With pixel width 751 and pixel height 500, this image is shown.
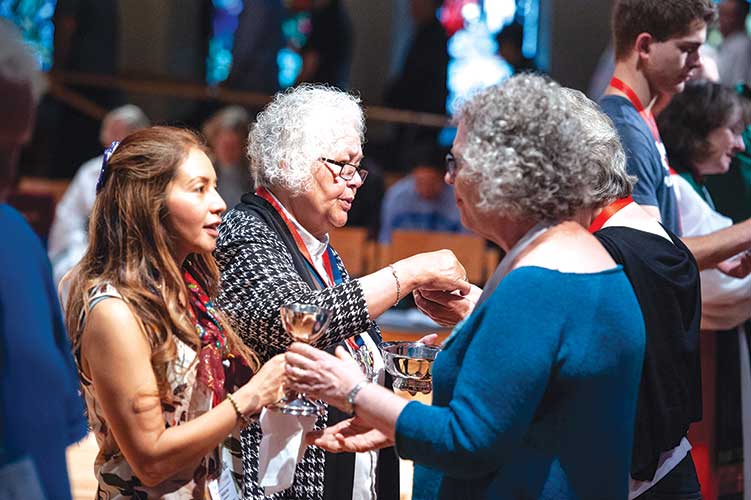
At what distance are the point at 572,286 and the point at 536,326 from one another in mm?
105

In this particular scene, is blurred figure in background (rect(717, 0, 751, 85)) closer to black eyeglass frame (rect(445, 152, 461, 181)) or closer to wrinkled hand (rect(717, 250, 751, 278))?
wrinkled hand (rect(717, 250, 751, 278))

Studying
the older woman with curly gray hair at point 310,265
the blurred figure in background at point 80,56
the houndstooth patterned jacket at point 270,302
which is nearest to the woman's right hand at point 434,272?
the older woman with curly gray hair at point 310,265

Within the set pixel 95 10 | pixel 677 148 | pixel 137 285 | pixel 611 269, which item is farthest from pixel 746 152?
pixel 95 10

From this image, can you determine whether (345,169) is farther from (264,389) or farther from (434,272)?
(264,389)

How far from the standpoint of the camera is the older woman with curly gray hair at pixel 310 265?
2473mm

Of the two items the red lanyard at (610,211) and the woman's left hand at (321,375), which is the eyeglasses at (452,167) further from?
the red lanyard at (610,211)

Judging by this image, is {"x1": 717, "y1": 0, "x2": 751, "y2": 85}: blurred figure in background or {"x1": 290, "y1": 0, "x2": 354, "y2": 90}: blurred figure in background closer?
{"x1": 717, "y1": 0, "x2": 751, "y2": 85}: blurred figure in background

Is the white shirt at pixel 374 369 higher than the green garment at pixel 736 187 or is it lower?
lower

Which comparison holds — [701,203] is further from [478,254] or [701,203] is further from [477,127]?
[478,254]

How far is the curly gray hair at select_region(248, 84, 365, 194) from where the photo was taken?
270 cm

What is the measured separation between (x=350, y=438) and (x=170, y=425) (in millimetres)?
378

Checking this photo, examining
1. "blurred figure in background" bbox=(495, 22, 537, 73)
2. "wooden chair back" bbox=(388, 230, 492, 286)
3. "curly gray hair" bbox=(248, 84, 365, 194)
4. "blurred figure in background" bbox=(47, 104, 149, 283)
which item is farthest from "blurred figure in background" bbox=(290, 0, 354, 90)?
"curly gray hair" bbox=(248, 84, 365, 194)

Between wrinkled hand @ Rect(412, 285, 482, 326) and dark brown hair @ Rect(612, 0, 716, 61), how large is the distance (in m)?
0.99

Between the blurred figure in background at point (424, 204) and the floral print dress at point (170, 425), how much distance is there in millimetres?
5120
